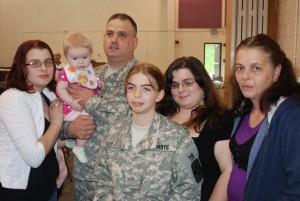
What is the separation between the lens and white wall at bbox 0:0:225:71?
9.80m

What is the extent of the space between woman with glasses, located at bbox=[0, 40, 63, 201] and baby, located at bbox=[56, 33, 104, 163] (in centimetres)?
26

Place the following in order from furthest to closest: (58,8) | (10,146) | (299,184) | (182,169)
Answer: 1. (58,8)
2. (10,146)
3. (182,169)
4. (299,184)

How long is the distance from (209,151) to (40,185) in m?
1.08

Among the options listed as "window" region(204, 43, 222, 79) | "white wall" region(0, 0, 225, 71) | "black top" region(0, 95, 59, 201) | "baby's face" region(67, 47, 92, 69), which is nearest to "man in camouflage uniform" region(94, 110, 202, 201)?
"black top" region(0, 95, 59, 201)

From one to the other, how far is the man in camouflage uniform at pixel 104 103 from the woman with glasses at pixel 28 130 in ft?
0.91

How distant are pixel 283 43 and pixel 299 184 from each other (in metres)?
3.46

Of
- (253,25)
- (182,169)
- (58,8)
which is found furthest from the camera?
(58,8)

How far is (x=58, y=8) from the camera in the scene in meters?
10.6

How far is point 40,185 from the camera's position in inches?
79.2

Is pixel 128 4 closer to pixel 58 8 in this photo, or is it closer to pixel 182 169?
pixel 58 8

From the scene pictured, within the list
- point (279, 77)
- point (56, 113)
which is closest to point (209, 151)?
point (279, 77)

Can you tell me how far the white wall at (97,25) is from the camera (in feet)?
32.1

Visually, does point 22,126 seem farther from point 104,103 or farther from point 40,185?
point 104,103

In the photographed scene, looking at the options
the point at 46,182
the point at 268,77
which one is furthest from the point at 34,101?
the point at 268,77
